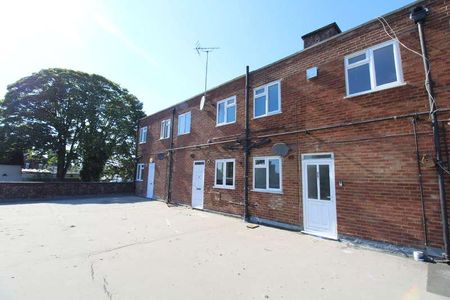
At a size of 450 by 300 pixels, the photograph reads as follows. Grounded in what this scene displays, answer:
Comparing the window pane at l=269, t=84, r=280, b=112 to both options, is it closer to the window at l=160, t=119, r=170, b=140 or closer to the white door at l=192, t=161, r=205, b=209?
the white door at l=192, t=161, r=205, b=209

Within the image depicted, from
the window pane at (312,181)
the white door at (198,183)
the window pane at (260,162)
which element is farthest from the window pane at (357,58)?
the white door at (198,183)

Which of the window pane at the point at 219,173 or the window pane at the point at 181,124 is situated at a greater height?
the window pane at the point at 181,124

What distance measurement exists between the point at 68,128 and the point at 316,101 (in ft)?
71.9

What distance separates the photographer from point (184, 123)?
13.6m

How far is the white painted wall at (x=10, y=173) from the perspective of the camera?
949 inches

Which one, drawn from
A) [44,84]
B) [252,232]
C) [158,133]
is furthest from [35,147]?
[252,232]

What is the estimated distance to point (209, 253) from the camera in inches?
201

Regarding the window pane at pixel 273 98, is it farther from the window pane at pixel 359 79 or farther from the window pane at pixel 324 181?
the window pane at pixel 324 181

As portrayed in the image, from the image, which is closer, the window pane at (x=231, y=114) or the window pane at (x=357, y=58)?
the window pane at (x=357, y=58)

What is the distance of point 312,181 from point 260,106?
3.60 m

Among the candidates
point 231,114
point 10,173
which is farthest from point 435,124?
point 10,173

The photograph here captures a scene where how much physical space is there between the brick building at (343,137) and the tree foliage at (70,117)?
1586 centimetres

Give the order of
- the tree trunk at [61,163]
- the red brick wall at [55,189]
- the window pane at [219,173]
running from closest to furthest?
the window pane at [219,173]
the red brick wall at [55,189]
the tree trunk at [61,163]

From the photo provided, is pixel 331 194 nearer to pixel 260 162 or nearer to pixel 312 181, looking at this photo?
pixel 312 181
